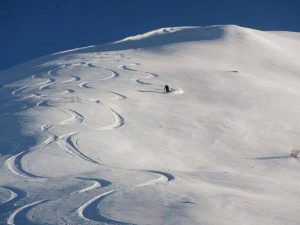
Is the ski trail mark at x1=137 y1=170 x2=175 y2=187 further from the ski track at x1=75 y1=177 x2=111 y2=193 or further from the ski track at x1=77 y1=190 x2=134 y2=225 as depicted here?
the ski track at x1=77 y1=190 x2=134 y2=225

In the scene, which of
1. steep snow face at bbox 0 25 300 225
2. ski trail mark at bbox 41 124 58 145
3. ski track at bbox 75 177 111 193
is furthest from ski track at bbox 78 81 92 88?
ski track at bbox 75 177 111 193

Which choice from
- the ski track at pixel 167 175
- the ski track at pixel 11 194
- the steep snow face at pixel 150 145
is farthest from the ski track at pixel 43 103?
the ski track at pixel 11 194

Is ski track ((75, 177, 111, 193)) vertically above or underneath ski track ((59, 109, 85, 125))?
above

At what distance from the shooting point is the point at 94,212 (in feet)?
16.7

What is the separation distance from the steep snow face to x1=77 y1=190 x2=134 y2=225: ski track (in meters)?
0.01

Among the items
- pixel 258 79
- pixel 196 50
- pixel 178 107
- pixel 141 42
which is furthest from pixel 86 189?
pixel 141 42

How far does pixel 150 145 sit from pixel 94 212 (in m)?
3.90

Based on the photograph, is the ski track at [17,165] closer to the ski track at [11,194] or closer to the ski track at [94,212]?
the ski track at [11,194]

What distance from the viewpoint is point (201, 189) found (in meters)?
5.91

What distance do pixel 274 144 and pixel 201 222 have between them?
5.30 m

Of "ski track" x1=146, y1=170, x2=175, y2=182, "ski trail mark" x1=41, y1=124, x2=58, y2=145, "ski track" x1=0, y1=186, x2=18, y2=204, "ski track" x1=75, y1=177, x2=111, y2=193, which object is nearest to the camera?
"ski track" x1=0, y1=186, x2=18, y2=204

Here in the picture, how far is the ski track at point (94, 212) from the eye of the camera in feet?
15.9

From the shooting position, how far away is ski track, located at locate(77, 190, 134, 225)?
4.84 m

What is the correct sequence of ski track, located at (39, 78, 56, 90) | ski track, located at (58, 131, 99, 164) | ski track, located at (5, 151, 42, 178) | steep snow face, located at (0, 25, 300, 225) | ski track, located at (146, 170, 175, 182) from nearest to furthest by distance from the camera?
steep snow face, located at (0, 25, 300, 225)
ski track, located at (146, 170, 175, 182)
ski track, located at (5, 151, 42, 178)
ski track, located at (58, 131, 99, 164)
ski track, located at (39, 78, 56, 90)
